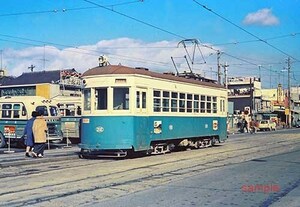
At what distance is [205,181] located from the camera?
440 inches

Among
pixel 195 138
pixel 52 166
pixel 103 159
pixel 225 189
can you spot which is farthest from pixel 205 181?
pixel 195 138

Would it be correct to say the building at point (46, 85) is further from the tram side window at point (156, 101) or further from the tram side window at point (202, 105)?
the tram side window at point (156, 101)

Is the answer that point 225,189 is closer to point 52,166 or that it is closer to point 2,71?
point 52,166

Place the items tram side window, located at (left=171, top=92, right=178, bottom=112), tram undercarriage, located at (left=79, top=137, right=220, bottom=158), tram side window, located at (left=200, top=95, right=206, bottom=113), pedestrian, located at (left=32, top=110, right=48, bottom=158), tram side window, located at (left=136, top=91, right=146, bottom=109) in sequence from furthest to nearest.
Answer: tram side window, located at (left=200, top=95, right=206, bottom=113)
tram side window, located at (left=171, top=92, right=178, bottom=112)
tram undercarriage, located at (left=79, top=137, right=220, bottom=158)
tram side window, located at (left=136, top=91, right=146, bottom=109)
pedestrian, located at (left=32, top=110, right=48, bottom=158)

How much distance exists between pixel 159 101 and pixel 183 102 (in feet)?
6.93

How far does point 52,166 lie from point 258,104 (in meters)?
74.2

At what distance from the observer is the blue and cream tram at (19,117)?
76.1ft

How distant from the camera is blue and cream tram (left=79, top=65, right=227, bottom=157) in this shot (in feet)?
54.2

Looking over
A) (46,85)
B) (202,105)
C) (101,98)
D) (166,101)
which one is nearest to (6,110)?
(101,98)

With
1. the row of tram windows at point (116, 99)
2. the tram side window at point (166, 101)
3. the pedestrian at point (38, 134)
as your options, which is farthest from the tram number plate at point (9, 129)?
the tram side window at point (166, 101)

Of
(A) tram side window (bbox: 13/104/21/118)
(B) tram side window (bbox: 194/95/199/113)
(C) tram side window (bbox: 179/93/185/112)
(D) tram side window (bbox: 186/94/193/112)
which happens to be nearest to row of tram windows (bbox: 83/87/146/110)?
(C) tram side window (bbox: 179/93/185/112)

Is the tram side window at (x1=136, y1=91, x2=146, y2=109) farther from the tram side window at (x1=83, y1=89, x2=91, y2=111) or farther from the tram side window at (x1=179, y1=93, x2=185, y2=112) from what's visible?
the tram side window at (x1=179, y1=93, x2=185, y2=112)

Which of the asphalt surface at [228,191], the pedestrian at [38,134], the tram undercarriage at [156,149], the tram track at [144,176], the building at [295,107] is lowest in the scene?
the asphalt surface at [228,191]

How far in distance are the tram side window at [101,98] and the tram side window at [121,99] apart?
1.18 ft
